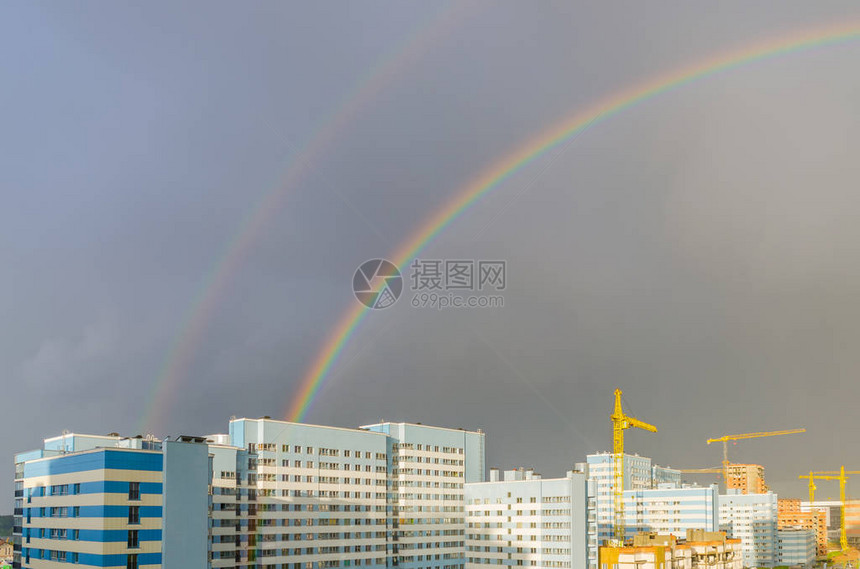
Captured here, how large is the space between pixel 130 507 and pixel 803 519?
16283 centimetres

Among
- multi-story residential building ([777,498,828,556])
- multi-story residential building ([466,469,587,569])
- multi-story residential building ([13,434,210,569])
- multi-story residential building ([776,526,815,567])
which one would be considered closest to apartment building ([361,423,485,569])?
multi-story residential building ([466,469,587,569])

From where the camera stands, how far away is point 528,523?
67312 millimetres

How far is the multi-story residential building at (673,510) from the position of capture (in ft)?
330

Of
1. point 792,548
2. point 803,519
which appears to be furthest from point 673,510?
point 803,519

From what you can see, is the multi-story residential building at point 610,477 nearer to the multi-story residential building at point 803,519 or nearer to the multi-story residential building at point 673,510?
the multi-story residential building at point 673,510

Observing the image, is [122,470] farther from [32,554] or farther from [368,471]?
[368,471]

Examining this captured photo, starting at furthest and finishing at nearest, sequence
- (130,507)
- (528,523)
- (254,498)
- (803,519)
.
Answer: (803,519) < (528,523) < (254,498) < (130,507)

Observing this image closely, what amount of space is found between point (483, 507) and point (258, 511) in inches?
955

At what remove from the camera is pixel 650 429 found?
385 feet

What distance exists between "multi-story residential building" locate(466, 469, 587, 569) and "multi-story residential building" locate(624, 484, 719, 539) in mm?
37939

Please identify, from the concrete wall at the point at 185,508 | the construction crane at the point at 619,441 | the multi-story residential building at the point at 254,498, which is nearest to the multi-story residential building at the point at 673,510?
the construction crane at the point at 619,441

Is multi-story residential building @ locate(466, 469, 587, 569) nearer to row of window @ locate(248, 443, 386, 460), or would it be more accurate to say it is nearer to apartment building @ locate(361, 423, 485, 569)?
apartment building @ locate(361, 423, 485, 569)

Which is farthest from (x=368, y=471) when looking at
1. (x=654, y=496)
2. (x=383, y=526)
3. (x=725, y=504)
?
(x=725, y=504)

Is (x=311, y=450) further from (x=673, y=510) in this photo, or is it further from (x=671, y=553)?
(x=673, y=510)
